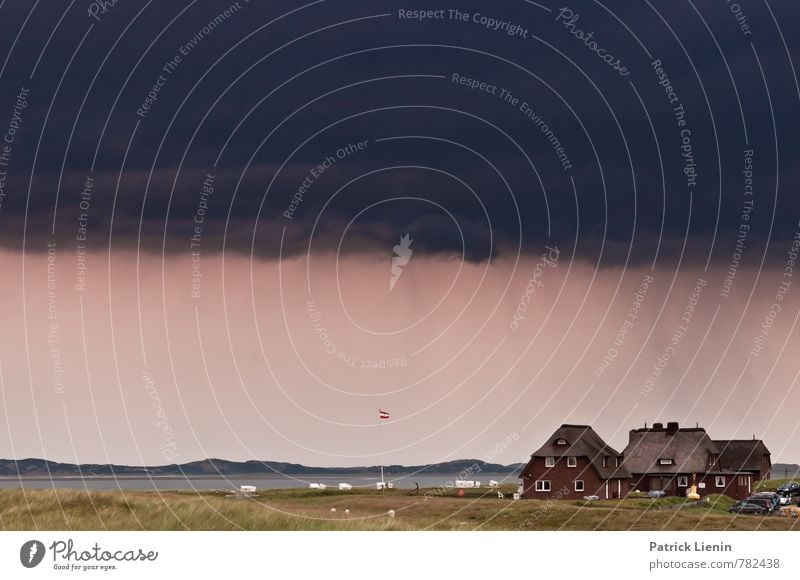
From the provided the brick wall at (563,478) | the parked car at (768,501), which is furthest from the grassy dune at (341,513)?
the brick wall at (563,478)

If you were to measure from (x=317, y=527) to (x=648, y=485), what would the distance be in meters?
70.3

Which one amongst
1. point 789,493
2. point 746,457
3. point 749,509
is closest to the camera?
point 749,509

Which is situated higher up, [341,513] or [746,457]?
[746,457]

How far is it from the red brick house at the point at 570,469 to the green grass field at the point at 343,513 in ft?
30.7

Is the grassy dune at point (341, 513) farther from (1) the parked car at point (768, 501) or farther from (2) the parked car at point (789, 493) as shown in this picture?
(2) the parked car at point (789, 493)

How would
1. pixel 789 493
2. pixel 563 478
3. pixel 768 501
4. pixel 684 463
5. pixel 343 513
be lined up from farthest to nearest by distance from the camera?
pixel 684 463 < pixel 563 478 < pixel 789 493 < pixel 768 501 < pixel 343 513

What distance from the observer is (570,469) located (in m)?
127

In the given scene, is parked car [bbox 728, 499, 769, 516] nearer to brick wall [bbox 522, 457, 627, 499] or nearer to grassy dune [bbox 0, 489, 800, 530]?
grassy dune [bbox 0, 489, 800, 530]

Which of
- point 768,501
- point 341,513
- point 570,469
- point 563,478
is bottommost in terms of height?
point 341,513

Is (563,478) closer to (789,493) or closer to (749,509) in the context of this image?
(789,493)

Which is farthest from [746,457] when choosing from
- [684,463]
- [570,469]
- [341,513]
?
[341,513]

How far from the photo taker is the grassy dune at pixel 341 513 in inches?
2918

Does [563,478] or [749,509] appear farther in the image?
[563,478]

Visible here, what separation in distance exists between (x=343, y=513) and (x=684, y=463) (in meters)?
55.5
